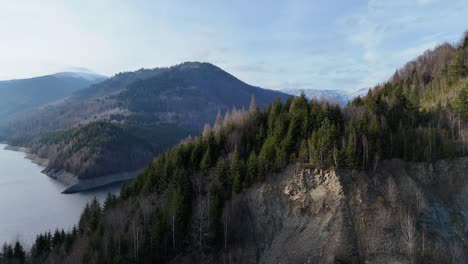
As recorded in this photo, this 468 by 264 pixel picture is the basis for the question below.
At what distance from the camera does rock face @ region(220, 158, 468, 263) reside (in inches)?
1416

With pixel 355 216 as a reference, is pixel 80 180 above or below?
below

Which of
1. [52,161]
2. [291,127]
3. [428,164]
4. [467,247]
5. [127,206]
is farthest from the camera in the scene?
[52,161]

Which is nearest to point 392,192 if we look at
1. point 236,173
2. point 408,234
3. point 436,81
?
point 408,234

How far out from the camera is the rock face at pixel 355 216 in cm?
3597

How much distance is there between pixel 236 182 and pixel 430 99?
48528mm

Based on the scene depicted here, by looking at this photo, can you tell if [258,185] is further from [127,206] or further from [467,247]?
[467,247]

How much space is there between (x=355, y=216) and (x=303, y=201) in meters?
5.90

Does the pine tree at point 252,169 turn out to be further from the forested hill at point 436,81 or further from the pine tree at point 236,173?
the forested hill at point 436,81

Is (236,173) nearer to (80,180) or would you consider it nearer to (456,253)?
(456,253)

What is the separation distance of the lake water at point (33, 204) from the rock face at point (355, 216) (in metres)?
41.6

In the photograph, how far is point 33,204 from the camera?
86.6 meters

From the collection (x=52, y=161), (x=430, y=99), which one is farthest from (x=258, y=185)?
(x=52, y=161)

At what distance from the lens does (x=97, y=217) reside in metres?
49.7

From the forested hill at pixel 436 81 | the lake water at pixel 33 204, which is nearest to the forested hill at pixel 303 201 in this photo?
the forested hill at pixel 436 81
